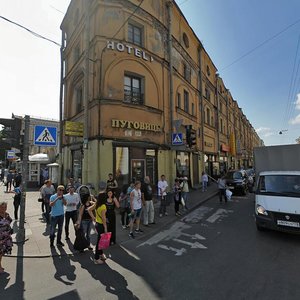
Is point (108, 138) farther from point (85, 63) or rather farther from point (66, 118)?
point (66, 118)

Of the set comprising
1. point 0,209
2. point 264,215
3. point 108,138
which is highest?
point 108,138

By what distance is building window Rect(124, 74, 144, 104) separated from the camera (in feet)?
43.2

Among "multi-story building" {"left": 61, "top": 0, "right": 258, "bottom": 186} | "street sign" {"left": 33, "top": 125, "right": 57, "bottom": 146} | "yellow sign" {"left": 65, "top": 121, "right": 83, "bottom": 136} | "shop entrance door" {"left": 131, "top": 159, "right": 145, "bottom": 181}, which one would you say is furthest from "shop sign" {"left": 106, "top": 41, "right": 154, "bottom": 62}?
"street sign" {"left": 33, "top": 125, "right": 57, "bottom": 146}

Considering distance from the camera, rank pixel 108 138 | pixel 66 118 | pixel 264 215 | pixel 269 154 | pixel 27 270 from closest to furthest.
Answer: pixel 27 270
pixel 264 215
pixel 269 154
pixel 108 138
pixel 66 118

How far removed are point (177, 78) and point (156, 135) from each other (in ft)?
18.9

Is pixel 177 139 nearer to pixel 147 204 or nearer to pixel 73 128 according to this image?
pixel 73 128

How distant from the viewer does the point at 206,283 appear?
411cm

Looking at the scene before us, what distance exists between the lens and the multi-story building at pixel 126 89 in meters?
12.0

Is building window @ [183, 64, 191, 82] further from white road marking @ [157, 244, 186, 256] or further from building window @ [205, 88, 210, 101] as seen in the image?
white road marking @ [157, 244, 186, 256]

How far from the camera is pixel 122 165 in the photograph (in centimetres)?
1218

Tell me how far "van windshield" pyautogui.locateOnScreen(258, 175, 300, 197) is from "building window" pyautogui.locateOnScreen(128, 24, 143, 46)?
36.3ft

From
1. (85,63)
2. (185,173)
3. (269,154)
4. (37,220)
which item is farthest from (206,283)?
(185,173)

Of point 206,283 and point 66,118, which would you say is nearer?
point 206,283

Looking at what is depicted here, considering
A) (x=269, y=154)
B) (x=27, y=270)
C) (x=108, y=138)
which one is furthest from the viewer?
(x=108, y=138)
